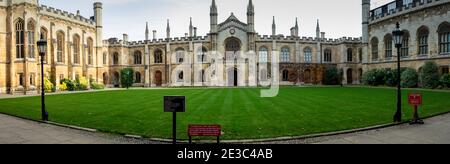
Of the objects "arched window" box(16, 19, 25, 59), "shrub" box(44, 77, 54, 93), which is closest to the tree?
"shrub" box(44, 77, 54, 93)

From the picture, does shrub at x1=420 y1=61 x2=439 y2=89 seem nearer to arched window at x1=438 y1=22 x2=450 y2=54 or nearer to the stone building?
the stone building

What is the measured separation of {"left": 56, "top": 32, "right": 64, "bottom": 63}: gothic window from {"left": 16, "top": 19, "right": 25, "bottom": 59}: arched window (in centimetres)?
675

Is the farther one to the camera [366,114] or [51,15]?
[51,15]

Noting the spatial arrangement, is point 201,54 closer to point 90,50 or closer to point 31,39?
point 90,50

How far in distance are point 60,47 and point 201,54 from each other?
69.7 feet

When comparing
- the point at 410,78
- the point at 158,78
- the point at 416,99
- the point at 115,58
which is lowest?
the point at 416,99

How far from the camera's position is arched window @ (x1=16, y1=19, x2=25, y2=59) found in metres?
29.5

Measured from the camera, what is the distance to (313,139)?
7418 mm

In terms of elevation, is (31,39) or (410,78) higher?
(31,39)

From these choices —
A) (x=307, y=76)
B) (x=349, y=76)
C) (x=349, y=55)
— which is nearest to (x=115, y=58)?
(x=307, y=76)
